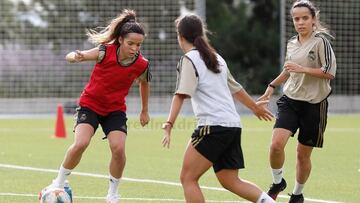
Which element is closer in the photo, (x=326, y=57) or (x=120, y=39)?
(x=326, y=57)

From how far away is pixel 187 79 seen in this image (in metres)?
6.67

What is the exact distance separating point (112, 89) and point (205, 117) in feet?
5.99

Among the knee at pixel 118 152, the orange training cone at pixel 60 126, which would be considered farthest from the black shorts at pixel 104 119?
the orange training cone at pixel 60 126

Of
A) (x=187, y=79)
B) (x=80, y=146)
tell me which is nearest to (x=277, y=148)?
(x=80, y=146)

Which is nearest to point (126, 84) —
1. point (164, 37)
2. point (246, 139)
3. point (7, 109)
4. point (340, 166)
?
point (340, 166)

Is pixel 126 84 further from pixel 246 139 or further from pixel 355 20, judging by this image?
pixel 355 20

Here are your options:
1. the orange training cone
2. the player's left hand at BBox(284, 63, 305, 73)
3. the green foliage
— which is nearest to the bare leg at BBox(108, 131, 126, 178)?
the player's left hand at BBox(284, 63, 305, 73)

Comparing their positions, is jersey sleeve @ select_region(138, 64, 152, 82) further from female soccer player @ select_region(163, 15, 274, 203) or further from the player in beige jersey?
female soccer player @ select_region(163, 15, 274, 203)

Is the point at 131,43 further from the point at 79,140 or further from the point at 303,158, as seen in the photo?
the point at 303,158

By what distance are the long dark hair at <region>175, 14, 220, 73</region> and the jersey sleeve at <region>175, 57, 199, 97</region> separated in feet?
0.47

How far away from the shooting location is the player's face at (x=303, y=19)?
27.3 feet

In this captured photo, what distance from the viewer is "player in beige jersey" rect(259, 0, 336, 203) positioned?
8.34m

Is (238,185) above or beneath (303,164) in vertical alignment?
above

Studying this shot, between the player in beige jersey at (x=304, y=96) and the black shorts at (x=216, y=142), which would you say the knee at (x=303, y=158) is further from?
the black shorts at (x=216, y=142)
